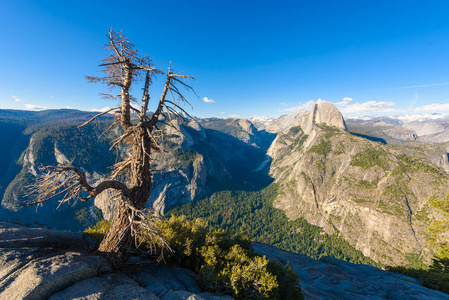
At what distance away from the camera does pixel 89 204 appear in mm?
172750

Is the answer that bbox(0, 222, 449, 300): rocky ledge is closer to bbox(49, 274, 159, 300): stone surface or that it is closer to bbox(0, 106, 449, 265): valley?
bbox(49, 274, 159, 300): stone surface

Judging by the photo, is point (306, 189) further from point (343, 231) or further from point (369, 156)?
point (369, 156)

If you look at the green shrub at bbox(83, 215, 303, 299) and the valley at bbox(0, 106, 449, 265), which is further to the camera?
the valley at bbox(0, 106, 449, 265)

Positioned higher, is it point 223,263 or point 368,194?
point 223,263

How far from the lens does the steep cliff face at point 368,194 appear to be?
371 feet

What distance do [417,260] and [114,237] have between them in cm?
16404

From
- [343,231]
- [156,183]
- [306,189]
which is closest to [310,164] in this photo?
[306,189]

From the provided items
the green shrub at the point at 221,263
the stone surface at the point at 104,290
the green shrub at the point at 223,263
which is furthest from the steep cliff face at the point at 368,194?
the stone surface at the point at 104,290

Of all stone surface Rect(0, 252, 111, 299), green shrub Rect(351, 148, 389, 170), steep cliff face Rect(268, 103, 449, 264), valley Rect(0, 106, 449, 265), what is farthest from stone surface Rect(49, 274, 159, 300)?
green shrub Rect(351, 148, 389, 170)

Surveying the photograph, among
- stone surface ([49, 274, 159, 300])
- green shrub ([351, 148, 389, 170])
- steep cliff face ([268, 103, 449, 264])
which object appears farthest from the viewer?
green shrub ([351, 148, 389, 170])

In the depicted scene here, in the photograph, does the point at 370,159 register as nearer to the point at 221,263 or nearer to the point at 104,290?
the point at 221,263

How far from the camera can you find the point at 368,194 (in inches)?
5374

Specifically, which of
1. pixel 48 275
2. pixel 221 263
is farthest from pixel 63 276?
pixel 221 263

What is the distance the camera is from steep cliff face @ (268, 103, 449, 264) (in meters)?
113
